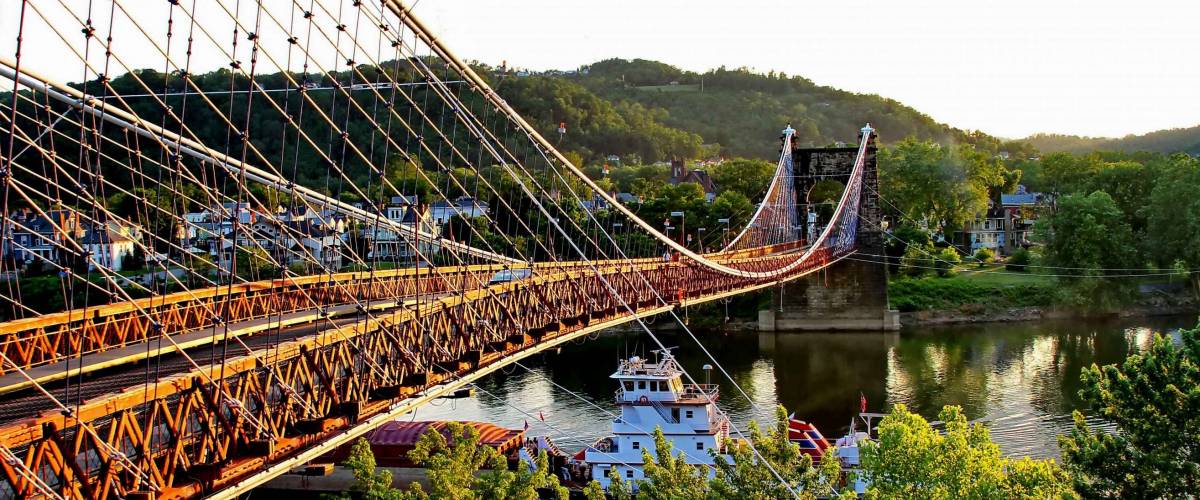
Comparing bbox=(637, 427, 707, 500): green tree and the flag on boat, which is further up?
bbox=(637, 427, 707, 500): green tree

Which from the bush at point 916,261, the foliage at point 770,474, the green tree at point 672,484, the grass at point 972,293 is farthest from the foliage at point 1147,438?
the bush at point 916,261

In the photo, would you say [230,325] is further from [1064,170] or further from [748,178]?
[1064,170]

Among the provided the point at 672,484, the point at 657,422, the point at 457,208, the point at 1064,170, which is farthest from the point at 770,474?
the point at 1064,170

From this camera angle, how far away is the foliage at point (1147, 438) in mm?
19234

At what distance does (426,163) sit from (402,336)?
256ft

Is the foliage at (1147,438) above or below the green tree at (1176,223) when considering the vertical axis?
below

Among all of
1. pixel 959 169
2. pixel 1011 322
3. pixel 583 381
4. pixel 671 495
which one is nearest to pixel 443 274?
pixel 671 495

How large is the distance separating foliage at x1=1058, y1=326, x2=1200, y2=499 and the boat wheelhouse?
486 inches

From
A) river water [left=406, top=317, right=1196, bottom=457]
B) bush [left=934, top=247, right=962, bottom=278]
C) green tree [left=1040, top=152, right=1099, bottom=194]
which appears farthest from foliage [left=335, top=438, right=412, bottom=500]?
green tree [left=1040, top=152, right=1099, bottom=194]

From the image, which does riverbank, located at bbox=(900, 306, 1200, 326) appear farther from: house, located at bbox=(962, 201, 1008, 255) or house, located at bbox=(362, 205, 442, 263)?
house, located at bbox=(962, 201, 1008, 255)

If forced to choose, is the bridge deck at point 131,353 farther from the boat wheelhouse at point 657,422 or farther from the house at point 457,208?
the boat wheelhouse at point 657,422

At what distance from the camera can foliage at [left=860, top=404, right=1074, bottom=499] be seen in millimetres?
20859

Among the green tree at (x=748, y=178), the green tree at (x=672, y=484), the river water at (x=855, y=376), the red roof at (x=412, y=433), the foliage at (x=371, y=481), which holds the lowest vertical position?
the river water at (x=855, y=376)

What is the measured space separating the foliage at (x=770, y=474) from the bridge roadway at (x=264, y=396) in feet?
14.8
